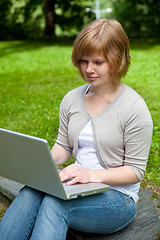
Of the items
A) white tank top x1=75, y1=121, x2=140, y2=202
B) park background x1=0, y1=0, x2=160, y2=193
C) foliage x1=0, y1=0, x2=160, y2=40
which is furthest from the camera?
foliage x1=0, y1=0, x2=160, y2=40

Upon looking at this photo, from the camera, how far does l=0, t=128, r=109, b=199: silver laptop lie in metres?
1.65

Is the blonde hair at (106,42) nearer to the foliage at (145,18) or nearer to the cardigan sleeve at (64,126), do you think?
the cardigan sleeve at (64,126)

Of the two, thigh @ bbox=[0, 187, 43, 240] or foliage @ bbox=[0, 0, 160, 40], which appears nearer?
thigh @ bbox=[0, 187, 43, 240]

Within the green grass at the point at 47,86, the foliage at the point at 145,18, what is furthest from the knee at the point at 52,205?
the foliage at the point at 145,18

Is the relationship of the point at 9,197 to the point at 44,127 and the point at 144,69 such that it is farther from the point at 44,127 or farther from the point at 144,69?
the point at 144,69

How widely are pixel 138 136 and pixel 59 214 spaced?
0.59 meters

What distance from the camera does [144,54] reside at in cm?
866

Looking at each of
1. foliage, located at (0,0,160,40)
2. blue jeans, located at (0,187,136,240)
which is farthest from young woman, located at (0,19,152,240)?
foliage, located at (0,0,160,40)

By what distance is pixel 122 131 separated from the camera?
2.05 meters

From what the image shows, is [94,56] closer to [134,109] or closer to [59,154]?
[134,109]

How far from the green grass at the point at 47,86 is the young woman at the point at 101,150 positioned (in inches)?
13.8

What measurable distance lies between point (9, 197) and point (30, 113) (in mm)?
2302

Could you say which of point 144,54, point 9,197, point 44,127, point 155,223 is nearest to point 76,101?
point 155,223

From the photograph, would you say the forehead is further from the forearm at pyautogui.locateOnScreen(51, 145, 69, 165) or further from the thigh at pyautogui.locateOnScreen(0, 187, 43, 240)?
the thigh at pyautogui.locateOnScreen(0, 187, 43, 240)
